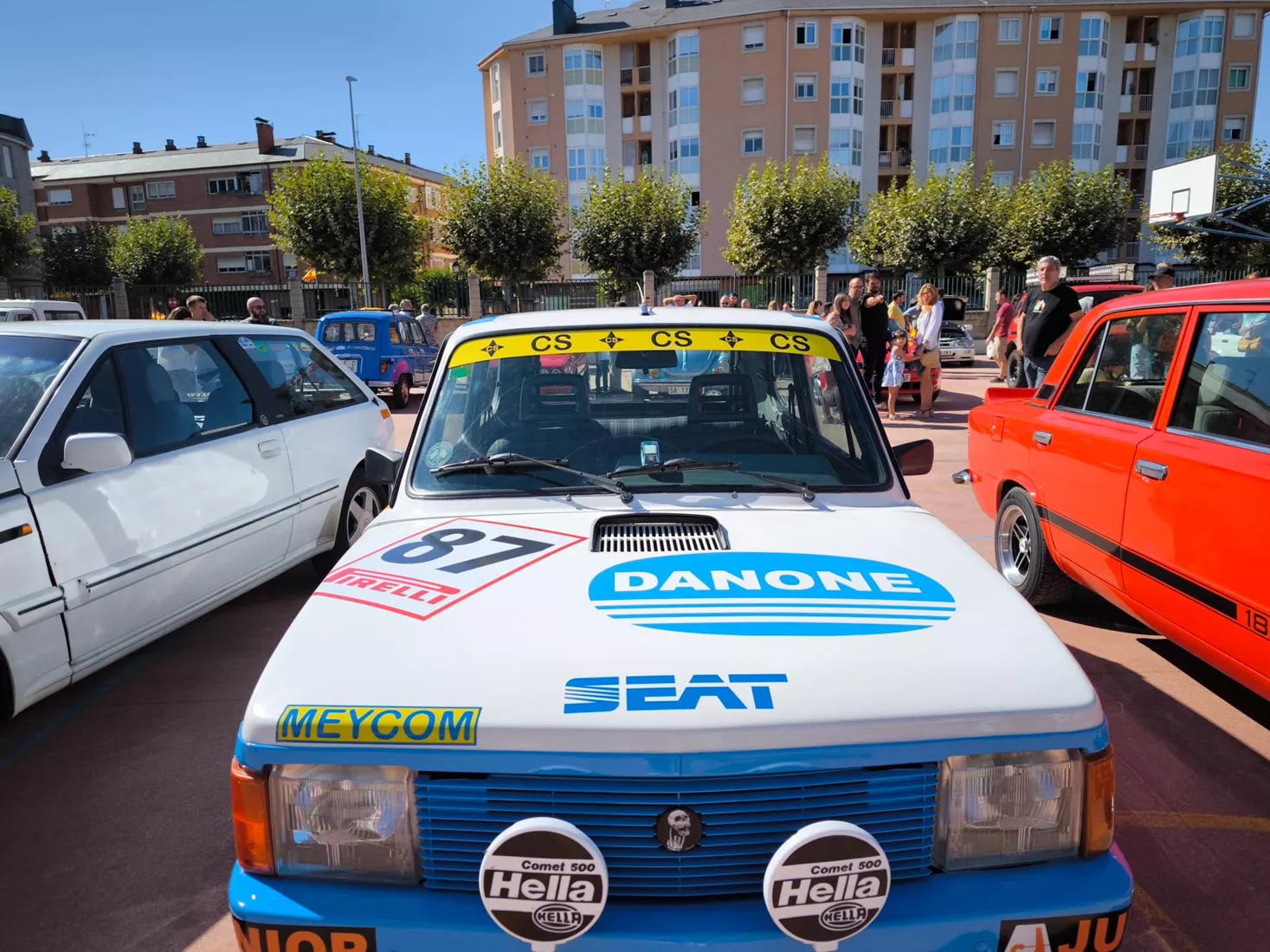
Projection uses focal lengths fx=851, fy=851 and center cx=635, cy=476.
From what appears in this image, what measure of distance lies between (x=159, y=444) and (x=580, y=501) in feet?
8.86

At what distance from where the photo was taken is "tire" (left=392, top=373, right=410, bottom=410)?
16.8 meters

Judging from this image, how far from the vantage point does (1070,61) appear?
151 ft

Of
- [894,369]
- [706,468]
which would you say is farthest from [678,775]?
[894,369]

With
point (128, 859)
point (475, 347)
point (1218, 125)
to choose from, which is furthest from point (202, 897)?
point (1218, 125)

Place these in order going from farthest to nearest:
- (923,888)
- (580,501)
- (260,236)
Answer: (260,236)
(580,501)
(923,888)

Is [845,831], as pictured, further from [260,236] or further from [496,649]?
[260,236]

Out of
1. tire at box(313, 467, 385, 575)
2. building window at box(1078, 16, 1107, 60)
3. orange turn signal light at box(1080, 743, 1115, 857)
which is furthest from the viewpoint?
building window at box(1078, 16, 1107, 60)

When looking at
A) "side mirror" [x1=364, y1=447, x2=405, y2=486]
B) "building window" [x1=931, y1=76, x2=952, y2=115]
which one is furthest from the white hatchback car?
"building window" [x1=931, y1=76, x2=952, y2=115]

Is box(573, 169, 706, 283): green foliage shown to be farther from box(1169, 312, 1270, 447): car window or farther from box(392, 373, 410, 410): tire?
box(1169, 312, 1270, 447): car window

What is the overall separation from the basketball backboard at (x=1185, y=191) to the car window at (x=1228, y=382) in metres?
24.9

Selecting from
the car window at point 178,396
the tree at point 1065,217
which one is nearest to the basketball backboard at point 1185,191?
the tree at point 1065,217

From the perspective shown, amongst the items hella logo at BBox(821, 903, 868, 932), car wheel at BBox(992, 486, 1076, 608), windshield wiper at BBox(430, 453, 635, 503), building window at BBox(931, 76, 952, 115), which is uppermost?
building window at BBox(931, 76, 952, 115)

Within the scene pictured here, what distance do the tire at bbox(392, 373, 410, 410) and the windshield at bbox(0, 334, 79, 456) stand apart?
42.1ft

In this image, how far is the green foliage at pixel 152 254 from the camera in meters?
44.9
